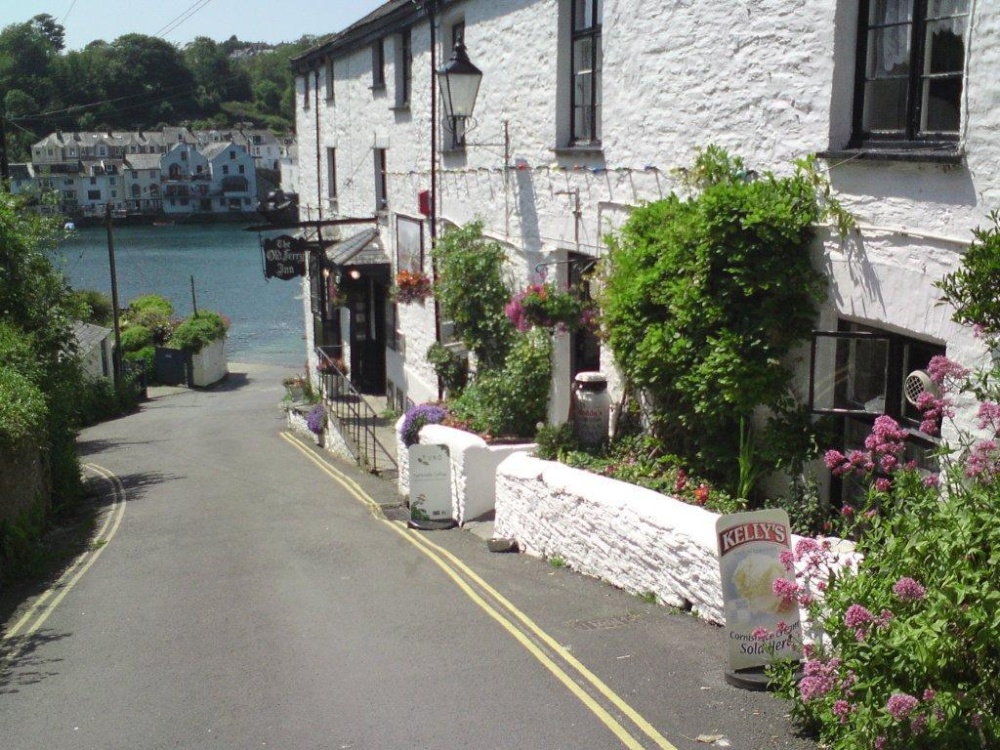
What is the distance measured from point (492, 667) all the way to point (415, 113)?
13569 mm

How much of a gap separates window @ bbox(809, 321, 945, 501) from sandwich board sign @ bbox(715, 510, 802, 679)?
47.2 inches

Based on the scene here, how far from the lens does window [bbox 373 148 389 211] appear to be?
23016mm

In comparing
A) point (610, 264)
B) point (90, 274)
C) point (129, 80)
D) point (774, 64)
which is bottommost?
point (90, 274)

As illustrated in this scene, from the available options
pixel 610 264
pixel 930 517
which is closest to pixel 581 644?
pixel 930 517

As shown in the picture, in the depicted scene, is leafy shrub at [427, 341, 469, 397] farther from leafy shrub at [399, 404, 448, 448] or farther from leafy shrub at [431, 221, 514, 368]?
leafy shrub at [431, 221, 514, 368]

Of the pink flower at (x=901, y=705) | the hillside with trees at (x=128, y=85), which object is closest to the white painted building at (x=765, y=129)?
the pink flower at (x=901, y=705)

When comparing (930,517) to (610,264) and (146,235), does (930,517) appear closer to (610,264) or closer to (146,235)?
(610,264)

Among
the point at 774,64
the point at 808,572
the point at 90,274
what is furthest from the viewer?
the point at 90,274

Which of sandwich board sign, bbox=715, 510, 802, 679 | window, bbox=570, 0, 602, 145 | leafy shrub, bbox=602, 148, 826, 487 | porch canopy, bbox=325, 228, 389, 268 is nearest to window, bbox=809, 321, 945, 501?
leafy shrub, bbox=602, 148, 826, 487

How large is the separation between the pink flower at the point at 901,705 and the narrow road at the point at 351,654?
1490 millimetres

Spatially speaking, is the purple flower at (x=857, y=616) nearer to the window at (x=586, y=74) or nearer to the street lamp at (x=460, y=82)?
the window at (x=586, y=74)

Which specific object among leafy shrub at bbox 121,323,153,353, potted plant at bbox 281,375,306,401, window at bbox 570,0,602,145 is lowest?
leafy shrub at bbox 121,323,153,353

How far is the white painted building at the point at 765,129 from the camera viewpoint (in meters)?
7.13

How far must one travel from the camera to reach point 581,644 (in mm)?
8273
